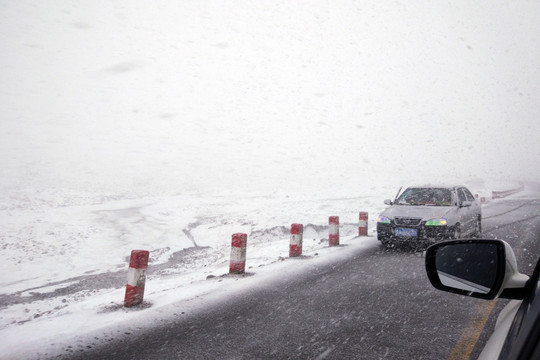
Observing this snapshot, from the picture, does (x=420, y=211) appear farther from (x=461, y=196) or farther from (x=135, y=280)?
(x=135, y=280)

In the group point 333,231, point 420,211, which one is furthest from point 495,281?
point 333,231

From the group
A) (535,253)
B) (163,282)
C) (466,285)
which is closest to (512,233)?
(535,253)

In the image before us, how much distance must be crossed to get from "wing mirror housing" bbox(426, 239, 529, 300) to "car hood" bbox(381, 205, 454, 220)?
262 inches

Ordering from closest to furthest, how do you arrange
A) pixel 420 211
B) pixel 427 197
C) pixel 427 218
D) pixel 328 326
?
1. pixel 328 326
2. pixel 427 218
3. pixel 420 211
4. pixel 427 197

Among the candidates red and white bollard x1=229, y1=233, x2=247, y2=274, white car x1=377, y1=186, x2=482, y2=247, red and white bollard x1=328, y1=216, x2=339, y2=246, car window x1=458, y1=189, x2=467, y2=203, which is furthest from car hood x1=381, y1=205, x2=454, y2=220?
red and white bollard x1=229, y1=233, x2=247, y2=274

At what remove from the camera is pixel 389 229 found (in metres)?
7.97

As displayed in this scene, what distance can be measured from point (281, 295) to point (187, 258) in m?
6.53

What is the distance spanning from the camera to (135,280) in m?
4.66

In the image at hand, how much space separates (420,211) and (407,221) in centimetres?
52

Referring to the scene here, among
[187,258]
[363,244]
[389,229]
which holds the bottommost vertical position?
[187,258]

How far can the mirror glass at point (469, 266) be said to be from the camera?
1298mm

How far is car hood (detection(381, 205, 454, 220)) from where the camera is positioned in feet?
25.1

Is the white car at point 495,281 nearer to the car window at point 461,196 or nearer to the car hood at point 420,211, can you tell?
the car hood at point 420,211

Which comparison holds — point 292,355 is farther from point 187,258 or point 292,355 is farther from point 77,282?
point 187,258
